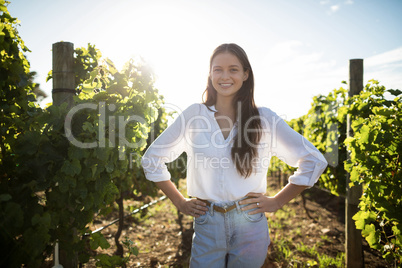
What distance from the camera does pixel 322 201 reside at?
297 inches

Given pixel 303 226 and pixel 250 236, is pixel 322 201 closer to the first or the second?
pixel 303 226

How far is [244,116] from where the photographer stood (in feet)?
6.15

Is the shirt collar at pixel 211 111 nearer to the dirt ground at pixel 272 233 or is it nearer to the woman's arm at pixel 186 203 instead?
the woman's arm at pixel 186 203

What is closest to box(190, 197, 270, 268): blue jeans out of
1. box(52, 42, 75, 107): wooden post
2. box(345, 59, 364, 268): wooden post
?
box(52, 42, 75, 107): wooden post

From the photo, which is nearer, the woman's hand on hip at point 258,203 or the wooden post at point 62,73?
the woman's hand on hip at point 258,203

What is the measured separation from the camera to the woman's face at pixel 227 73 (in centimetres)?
187

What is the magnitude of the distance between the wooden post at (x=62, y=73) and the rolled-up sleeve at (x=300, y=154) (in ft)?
5.56

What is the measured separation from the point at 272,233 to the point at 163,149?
4139 mm

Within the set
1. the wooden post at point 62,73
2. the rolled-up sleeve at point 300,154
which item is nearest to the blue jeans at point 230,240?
the rolled-up sleeve at point 300,154

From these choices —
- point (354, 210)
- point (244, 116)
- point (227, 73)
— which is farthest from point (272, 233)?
point (227, 73)

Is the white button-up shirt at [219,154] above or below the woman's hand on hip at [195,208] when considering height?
above

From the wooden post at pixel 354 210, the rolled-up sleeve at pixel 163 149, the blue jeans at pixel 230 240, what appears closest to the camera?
the blue jeans at pixel 230 240

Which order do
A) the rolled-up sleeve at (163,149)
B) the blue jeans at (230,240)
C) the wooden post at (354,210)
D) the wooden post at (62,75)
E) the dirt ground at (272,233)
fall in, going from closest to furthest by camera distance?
1. the blue jeans at (230,240)
2. the rolled-up sleeve at (163,149)
3. the wooden post at (62,75)
4. the wooden post at (354,210)
5. the dirt ground at (272,233)

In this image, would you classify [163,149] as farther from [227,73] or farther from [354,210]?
[354,210]
